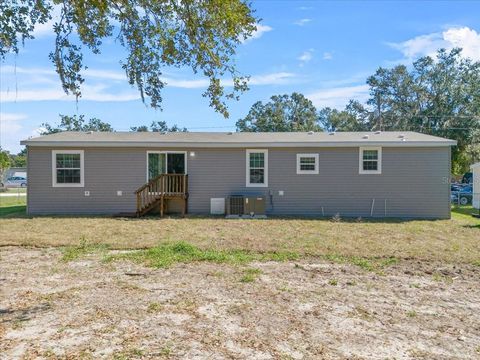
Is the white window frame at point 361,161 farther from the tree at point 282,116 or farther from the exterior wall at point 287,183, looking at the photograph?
the tree at point 282,116

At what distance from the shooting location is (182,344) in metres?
3.65

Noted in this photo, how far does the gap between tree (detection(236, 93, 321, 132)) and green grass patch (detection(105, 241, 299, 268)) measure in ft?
114

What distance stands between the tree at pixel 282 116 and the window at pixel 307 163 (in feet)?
91.3

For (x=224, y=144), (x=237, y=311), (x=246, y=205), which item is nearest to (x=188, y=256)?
(x=237, y=311)

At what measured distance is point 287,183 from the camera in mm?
14234

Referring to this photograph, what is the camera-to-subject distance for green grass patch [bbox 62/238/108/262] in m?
7.42

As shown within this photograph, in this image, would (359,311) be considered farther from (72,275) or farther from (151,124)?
(151,124)

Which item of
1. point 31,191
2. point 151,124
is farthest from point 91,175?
point 151,124

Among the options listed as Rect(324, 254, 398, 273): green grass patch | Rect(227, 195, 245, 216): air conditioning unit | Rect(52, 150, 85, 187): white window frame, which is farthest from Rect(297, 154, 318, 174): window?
Rect(52, 150, 85, 187): white window frame

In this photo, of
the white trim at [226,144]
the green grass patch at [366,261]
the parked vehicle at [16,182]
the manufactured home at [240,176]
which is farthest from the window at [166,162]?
the parked vehicle at [16,182]

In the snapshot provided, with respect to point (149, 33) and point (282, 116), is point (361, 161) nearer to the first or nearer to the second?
point (149, 33)

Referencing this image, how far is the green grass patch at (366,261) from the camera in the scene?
6723mm

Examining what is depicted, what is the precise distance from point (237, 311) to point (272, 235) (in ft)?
17.3

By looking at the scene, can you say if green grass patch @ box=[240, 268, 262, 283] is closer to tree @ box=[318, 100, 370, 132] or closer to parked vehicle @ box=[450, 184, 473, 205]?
parked vehicle @ box=[450, 184, 473, 205]
